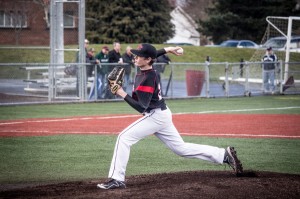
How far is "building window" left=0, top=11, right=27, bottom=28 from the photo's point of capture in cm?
3641

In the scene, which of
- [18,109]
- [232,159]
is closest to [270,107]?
[18,109]

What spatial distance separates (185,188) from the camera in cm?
788

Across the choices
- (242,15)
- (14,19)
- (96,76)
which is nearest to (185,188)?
(96,76)

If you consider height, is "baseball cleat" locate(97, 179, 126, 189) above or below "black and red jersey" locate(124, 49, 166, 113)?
below

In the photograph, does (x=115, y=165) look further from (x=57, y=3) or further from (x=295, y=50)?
(x=295, y=50)

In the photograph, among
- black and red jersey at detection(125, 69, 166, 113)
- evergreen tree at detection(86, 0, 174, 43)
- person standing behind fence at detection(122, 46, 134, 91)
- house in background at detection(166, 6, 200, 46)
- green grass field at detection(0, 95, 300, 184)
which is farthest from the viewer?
house in background at detection(166, 6, 200, 46)

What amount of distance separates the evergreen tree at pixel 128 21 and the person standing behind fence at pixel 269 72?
74.7 feet

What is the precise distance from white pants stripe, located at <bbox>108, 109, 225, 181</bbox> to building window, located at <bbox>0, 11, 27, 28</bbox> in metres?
28.8

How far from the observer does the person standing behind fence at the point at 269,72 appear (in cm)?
2806

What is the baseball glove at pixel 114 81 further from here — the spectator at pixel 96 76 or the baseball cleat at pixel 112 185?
the spectator at pixel 96 76

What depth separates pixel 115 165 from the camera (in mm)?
8094

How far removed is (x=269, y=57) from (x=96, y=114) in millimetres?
12384

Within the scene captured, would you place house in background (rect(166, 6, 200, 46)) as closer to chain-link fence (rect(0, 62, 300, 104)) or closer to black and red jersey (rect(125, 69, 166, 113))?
chain-link fence (rect(0, 62, 300, 104))

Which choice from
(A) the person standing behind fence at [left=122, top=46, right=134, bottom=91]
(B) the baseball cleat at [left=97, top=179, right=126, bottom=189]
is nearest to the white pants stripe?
(B) the baseball cleat at [left=97, top=179, right=126, bottom=189]
